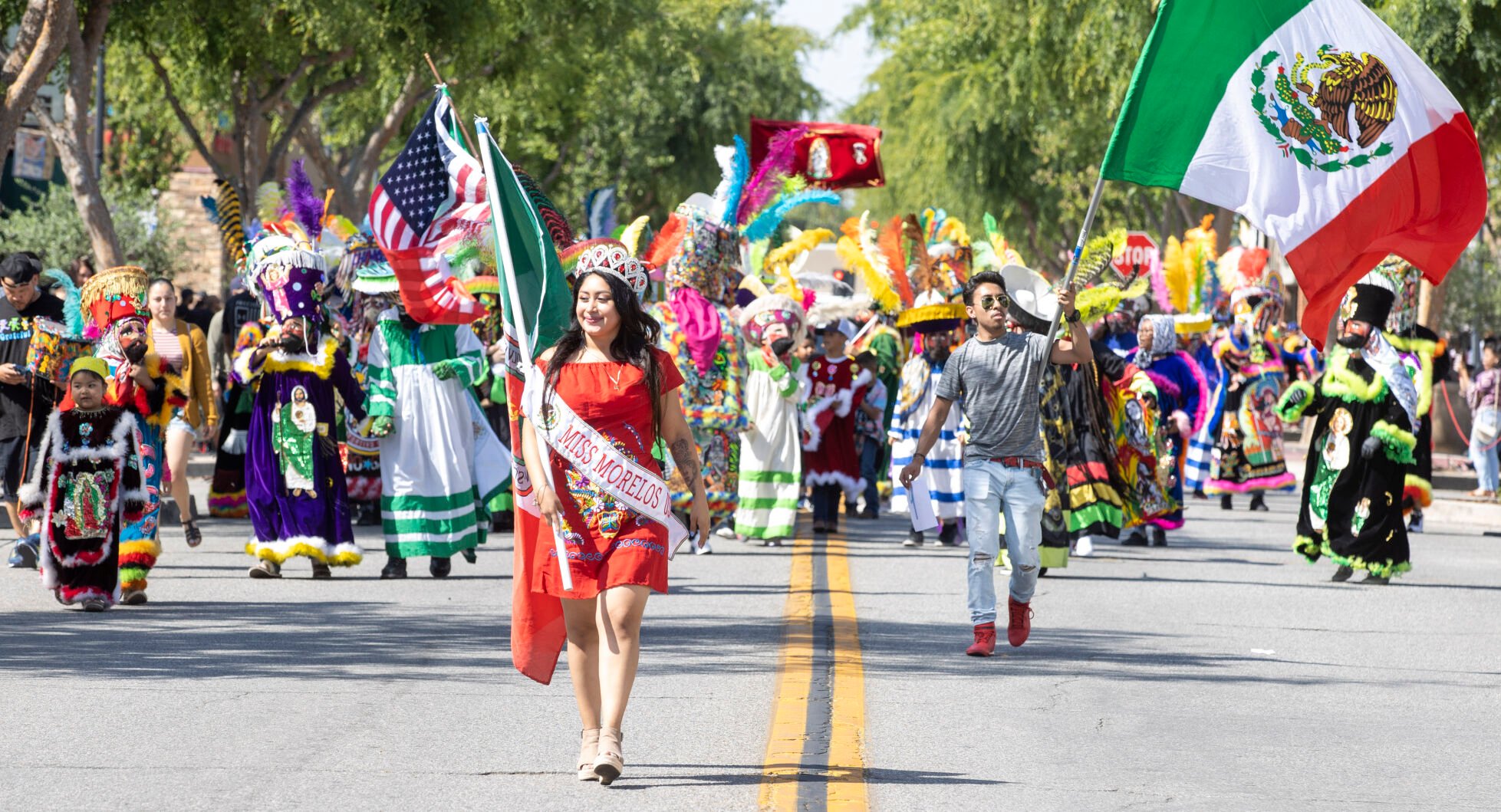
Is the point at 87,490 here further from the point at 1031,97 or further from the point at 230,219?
the point at 1031,97

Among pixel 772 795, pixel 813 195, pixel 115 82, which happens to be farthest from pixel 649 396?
pixel 115 82

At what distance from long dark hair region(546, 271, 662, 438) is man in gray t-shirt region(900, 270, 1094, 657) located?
2931mm

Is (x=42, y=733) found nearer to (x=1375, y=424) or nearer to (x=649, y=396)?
(x=649, y=396)

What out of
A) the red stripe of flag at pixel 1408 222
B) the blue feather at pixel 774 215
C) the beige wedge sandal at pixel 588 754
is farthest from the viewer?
the blue feather at pixel 774 215

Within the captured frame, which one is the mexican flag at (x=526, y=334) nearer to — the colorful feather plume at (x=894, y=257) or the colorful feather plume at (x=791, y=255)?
the colorful feather plume at (x=791, y=255)

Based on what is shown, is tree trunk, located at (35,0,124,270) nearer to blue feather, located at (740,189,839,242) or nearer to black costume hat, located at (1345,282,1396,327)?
blue feather, located at (740,189,839,242)

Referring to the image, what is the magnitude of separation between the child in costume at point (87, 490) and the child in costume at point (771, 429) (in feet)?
17.3

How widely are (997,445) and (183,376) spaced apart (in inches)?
234

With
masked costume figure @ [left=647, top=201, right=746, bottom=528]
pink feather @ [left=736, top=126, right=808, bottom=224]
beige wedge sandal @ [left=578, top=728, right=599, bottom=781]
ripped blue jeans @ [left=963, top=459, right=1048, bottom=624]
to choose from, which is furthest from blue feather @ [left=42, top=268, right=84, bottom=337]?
beige wedge sandal @ [left=578, top=728, right=599, bottom=781]

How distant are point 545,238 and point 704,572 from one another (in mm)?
6406

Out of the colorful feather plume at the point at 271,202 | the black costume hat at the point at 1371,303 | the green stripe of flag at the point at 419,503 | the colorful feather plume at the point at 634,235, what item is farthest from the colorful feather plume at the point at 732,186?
the black costume hat at the point at 1371,303

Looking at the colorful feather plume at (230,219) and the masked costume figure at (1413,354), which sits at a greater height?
the colorful feather plume at (230,219)

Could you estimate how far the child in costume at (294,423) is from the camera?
496 inches

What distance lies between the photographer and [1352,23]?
950 centimetres
